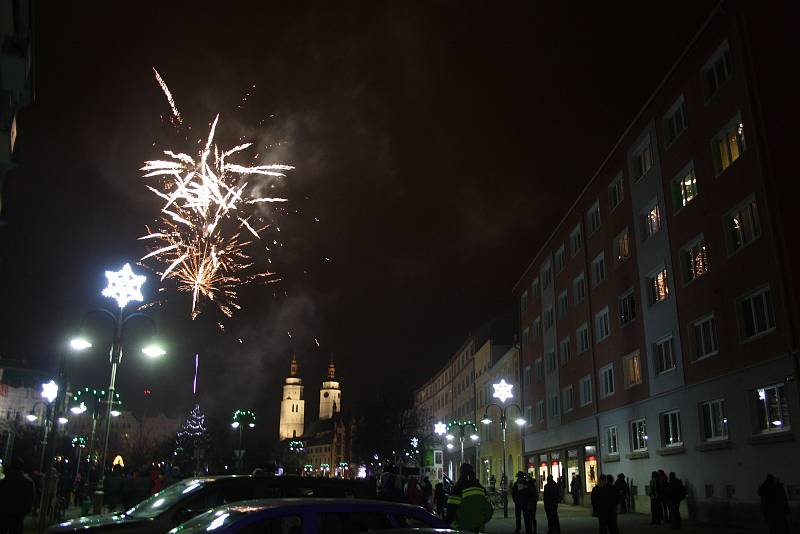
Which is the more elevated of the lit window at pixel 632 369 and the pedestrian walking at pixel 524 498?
the lit window at pixel 632 369

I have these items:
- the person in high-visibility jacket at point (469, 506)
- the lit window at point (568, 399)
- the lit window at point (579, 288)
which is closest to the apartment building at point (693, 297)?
the lit window at point (579, 288)

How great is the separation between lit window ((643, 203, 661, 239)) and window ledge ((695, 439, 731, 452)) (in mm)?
8914

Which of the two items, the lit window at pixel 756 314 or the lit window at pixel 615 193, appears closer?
the lit window at pixel 756 314

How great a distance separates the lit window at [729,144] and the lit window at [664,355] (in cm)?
717

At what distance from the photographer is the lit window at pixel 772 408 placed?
19.3 m

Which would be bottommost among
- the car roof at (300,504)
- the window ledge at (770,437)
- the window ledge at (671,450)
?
the car roof at (300,504)

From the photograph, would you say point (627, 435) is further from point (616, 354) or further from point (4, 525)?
point (4, 525)

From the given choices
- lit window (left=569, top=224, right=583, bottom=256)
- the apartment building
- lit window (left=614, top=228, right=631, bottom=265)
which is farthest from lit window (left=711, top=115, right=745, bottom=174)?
lit window (left=569, top=224, right=583, bottom=256)

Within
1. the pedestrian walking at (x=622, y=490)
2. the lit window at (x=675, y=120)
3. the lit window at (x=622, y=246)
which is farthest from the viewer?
the lit window at (x=622, y=246)

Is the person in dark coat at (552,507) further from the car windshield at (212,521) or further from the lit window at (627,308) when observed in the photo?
the car windshield at (212,521)

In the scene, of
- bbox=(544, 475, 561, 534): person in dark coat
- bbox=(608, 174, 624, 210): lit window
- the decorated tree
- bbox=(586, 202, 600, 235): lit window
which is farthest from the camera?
the decorated tree

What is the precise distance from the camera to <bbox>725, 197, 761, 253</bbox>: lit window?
68.7ft

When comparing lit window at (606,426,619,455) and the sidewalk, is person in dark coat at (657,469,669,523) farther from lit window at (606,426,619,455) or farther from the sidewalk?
lit window at (606,426,619,455)

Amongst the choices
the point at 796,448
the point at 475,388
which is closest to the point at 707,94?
the point at 796,448
